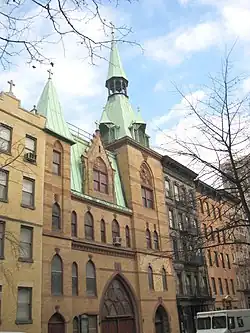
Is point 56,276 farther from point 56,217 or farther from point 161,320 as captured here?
point 161,320

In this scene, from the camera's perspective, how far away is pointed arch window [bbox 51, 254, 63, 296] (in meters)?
24.6

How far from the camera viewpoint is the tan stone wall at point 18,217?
21109 mm

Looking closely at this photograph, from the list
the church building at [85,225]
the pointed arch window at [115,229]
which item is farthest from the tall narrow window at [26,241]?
the pointed arch window at [115,229]

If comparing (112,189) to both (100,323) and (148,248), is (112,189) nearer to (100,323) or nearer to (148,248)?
(148,248)

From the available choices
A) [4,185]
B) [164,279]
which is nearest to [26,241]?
[4,185]

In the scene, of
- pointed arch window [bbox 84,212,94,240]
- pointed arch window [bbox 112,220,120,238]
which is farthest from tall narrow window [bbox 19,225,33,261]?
pointed arch window [bbox 112,220,120,238]

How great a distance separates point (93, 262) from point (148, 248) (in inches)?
293

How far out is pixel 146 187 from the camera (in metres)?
37.4

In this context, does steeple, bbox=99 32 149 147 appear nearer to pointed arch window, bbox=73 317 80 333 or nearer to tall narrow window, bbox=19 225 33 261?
tall narrow window, bbox=19 225 33 261

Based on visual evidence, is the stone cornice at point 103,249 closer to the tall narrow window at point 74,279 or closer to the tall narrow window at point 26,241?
the tall narrow window at point 74,279

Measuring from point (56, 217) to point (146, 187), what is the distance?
510 inches

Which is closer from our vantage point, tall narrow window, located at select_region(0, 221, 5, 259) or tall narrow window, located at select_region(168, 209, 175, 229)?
tall narrow window, located at select_region(0, 221, 5, 259)

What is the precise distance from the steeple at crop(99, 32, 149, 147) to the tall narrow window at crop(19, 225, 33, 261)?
1599 centimetres

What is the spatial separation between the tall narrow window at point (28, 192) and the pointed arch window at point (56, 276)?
3939mm
